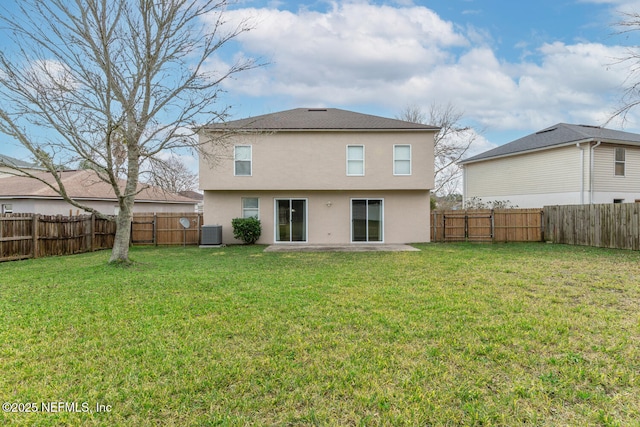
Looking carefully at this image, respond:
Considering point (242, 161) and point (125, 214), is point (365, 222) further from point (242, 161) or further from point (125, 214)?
point (125, 214)

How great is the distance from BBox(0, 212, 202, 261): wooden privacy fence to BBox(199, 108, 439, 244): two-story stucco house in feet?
7.28

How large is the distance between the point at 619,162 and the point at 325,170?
14.7m

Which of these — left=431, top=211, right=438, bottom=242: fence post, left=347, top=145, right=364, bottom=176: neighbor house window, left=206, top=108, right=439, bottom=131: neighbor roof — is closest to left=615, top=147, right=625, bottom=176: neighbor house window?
left=431, top=211, right=438, bottom=242: fence post

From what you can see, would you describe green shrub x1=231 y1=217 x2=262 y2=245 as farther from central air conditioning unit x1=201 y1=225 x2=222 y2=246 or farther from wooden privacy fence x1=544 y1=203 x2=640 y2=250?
wooden privacy fence x1=544 y1=203 x2=640 y2=250

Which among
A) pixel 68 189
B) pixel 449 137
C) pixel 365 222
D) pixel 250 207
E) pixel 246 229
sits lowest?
pixel 246 229

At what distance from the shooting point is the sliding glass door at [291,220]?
48.8ft

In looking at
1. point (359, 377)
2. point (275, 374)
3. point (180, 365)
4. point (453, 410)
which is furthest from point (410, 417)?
point (180, 365)

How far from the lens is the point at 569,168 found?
16281mm

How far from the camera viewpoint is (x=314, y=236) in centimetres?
1484

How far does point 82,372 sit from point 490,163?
2216cm

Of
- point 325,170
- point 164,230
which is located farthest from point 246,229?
point 164,230

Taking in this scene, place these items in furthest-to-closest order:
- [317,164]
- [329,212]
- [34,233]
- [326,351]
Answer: [329,212]
[317,164]
[34,233]
[326,351]

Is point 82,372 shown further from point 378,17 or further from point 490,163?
point 490,163

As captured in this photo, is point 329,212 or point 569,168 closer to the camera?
point 329,212
